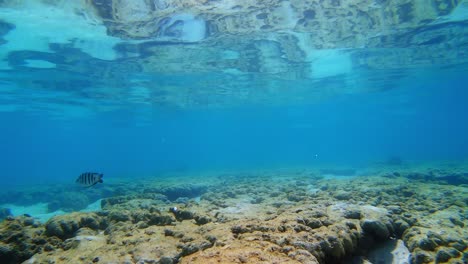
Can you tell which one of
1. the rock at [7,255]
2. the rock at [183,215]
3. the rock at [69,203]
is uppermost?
the rock at [7,255]

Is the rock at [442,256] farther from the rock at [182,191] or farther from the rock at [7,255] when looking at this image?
the rock at [182,191]

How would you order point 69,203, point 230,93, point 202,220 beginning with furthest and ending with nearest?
point 230,93, point 69,203, point 202,220

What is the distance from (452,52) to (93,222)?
100 feet

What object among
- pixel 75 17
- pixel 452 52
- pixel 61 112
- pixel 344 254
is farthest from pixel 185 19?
pixel 61 112

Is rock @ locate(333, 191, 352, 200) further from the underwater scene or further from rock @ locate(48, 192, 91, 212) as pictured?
rock @ locate(48, 192, 91, 212)

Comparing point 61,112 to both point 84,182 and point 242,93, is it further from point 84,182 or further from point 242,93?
point 84,182

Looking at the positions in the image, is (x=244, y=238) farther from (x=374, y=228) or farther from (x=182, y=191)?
(x=182, y=191)

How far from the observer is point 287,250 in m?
3.88

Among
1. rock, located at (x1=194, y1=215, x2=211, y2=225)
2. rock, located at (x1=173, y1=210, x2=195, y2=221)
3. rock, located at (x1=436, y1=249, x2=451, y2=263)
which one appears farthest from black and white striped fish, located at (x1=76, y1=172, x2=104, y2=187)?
rock, located at (x1=436, y1=249, x2=451, y2=263)

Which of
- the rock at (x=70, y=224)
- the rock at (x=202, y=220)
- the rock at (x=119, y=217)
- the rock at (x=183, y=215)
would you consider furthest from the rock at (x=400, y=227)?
the rock at (x=70, y=224)

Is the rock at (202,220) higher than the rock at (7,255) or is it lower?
lower

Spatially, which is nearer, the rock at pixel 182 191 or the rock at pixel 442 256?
the rock at pixel 442 256

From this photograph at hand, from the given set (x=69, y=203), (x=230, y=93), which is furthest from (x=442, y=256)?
(x=230, y=93)

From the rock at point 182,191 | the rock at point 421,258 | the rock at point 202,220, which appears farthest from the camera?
the rock at point 182,191
